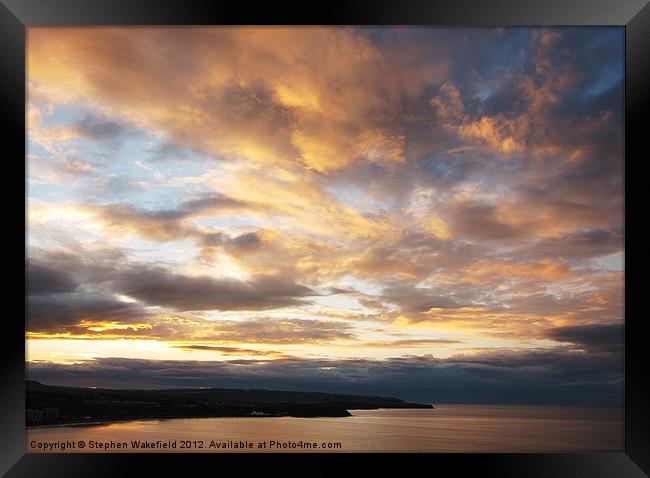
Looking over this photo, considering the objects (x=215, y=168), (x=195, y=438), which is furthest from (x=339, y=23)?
(x=195, y=438)

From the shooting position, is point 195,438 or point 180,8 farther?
point 195,438

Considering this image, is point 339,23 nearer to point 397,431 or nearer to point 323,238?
point 323,238

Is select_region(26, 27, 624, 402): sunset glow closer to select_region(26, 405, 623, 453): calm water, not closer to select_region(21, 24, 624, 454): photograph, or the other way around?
select_region(21, 24, 624, 454): photograph

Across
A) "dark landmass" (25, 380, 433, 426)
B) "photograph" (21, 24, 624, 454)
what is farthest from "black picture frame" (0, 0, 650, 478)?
"dark landmass" (25, 380, 433, 426)

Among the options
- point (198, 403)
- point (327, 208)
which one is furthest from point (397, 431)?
point (327, 208)

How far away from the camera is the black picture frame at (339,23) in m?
3.06

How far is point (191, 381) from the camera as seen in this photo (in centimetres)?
350

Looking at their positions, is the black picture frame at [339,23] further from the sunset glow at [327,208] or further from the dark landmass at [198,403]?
the dark landmass at [198,403]

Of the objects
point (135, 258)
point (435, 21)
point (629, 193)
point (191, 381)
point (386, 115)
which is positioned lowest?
point (191, 381)

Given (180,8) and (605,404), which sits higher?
(180,8)

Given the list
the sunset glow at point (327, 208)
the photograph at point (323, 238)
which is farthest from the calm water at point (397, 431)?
the sunset glow at point (327, 208)

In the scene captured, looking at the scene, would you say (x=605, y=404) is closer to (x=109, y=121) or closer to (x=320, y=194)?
(x=320, y=194)

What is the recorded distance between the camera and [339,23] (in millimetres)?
3145

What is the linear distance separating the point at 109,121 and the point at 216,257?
976mm
